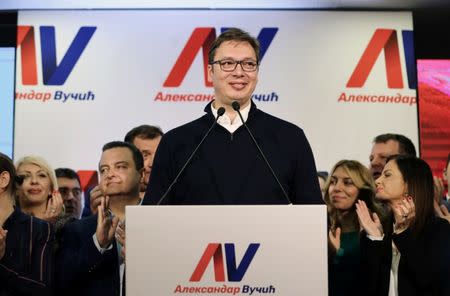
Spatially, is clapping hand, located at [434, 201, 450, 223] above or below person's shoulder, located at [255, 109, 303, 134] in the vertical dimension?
below

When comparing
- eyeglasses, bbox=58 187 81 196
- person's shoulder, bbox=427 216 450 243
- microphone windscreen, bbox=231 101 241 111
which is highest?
eyeglasses, bbox=58 187 81 196

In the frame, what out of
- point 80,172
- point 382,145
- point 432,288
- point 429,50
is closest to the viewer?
point 432,288

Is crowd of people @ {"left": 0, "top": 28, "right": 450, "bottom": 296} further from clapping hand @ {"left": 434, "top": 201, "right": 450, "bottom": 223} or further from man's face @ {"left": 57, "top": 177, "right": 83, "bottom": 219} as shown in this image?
man's face @ {"left": 57, "top": 177, "right": 83, "bottom": 219}

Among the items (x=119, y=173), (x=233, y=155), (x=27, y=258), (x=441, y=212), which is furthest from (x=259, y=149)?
(x=441, y=212)

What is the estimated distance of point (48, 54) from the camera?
7.14 metres

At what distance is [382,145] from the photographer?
5.57 metres

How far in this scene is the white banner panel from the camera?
7.08 m

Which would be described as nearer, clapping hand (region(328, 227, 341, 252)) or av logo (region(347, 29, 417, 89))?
clapping hand (region(328, 227, 341, 252))

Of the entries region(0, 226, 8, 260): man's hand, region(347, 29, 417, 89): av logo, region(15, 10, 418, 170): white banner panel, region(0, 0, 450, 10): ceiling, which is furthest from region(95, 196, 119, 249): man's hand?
region(347, 29, 417, 89): av logo

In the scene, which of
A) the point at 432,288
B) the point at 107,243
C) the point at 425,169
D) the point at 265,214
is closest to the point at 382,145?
the point at 425,169

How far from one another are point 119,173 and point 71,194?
5.72 ft

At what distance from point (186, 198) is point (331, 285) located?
1.73 metres

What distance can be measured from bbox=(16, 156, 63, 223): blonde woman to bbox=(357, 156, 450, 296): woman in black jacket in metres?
1.85

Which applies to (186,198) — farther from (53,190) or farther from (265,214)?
(53,190)
